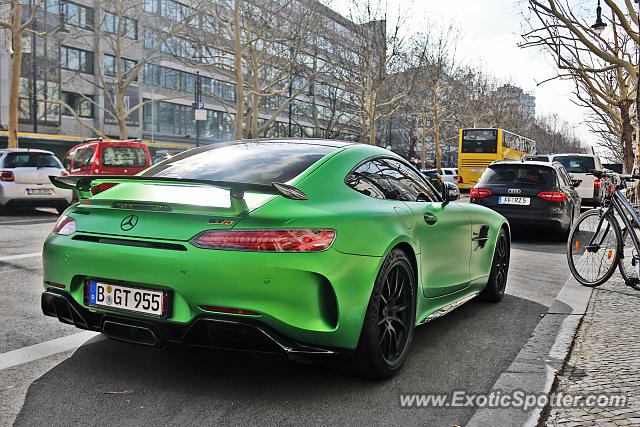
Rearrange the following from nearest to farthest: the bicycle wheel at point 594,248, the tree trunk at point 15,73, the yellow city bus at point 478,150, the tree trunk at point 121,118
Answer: the bicycle wheel at point 594,248
the tree trunk at point 15,73
the yellow city bus at point 478,150
the tree trunk at point 121,118

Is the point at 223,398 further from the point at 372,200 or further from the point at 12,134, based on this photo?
the point at 12,134

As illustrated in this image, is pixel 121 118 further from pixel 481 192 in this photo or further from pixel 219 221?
pixel 219 221

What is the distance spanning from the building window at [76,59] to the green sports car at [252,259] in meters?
43.8

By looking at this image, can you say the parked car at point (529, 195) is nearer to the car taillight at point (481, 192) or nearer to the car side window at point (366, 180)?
the car taillight at point (481, 192)

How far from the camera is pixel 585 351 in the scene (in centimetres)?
401

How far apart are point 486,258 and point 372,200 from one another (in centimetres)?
212

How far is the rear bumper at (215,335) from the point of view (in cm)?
294

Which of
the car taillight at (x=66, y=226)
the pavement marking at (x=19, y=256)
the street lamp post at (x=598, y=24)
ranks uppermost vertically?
the street lamp post at (x=598, y=24)

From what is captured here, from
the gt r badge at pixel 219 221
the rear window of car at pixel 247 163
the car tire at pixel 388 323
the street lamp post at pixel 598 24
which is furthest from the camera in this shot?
the street lamp post at pixel 598 24

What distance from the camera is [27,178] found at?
1371 centimetres

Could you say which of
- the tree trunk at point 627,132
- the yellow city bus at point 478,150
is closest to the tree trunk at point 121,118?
the yellow city bus at point 478,150

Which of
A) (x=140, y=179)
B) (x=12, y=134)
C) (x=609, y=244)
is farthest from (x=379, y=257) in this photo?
(x=12, y=134)

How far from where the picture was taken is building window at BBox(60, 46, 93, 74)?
43625 millimetres

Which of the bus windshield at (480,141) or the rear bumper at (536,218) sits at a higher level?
the bus windshield at (480,141)
